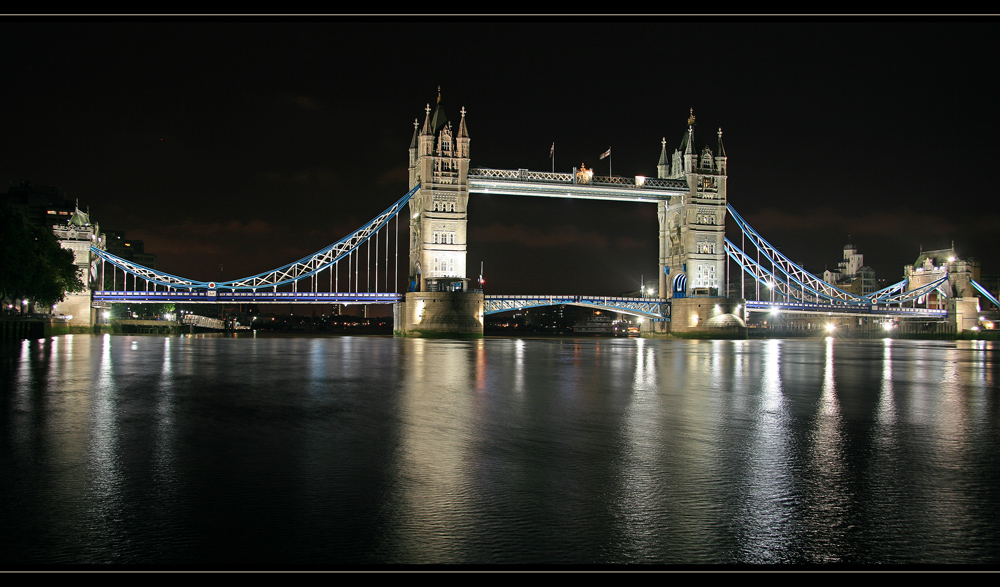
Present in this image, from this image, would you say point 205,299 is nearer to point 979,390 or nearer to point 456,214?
point 456,214

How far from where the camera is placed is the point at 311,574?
3.92 meters

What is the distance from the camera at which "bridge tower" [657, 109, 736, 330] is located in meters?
68.7

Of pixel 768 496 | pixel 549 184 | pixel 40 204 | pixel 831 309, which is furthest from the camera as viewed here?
pixel 40 204

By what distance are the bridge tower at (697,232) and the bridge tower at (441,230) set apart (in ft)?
67.3

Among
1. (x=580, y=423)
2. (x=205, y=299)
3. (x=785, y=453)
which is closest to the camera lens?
(x=785, y=453)

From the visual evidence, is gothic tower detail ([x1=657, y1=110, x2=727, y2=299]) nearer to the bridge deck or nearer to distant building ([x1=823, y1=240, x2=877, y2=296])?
the bridge deck

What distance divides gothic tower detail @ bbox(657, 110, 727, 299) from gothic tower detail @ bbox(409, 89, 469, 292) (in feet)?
69.6

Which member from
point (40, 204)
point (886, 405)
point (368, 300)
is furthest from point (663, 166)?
point (40, 204)

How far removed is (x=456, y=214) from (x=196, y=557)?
5713cm

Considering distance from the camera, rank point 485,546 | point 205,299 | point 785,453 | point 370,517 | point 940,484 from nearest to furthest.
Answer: point 485,546 < point 370,517 < point 940,484 < point 785,453 < point 205,299

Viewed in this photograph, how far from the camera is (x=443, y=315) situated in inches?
2293

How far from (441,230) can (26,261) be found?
29441mm

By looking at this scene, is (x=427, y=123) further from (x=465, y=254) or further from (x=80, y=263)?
(x=80, y=263)

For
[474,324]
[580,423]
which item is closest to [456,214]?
[474,324]
